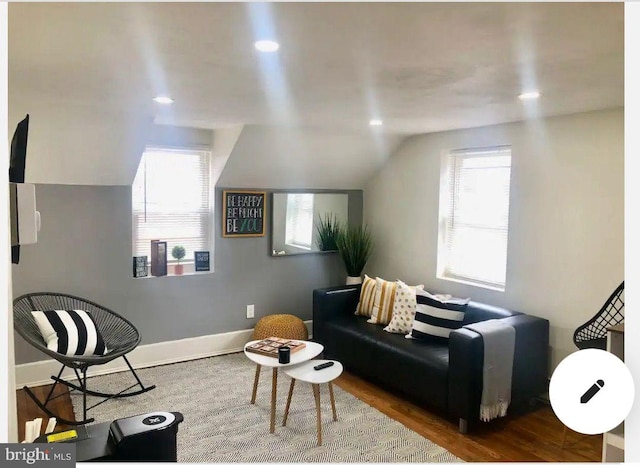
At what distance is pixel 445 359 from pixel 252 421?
1.34 m

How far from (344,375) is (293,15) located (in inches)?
129

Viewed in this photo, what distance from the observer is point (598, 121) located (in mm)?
3363

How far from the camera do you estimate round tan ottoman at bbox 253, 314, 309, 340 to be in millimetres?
4648

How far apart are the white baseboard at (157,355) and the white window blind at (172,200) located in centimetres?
77

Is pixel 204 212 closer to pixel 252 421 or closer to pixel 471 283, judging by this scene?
pixel 252 421

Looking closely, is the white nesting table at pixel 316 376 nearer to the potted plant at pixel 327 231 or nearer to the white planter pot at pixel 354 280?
the white planter pot at pixel 354 280

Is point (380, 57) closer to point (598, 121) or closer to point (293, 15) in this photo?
point (293, 15)

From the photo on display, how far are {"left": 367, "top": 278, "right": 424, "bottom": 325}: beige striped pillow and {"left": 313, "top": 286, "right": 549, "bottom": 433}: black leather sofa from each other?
0.10m

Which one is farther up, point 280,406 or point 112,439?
point 112,439

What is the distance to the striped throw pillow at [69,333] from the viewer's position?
11.0 ft

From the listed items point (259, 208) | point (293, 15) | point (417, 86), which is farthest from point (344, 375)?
point (293, 15)

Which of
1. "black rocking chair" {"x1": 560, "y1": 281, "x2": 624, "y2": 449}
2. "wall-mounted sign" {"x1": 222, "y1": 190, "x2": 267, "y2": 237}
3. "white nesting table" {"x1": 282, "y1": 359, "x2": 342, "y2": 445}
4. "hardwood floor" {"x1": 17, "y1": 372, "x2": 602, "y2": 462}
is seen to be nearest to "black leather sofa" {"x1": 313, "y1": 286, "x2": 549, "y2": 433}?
"hardwood floor" {"x1": 17, "y1": 372, "x2": 602, "y2": 462}

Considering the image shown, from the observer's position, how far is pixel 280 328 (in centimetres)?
466

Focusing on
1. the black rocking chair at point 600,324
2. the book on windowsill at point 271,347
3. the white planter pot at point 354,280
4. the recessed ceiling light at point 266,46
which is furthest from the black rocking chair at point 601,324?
the recessed ceiling light at point 266,46
